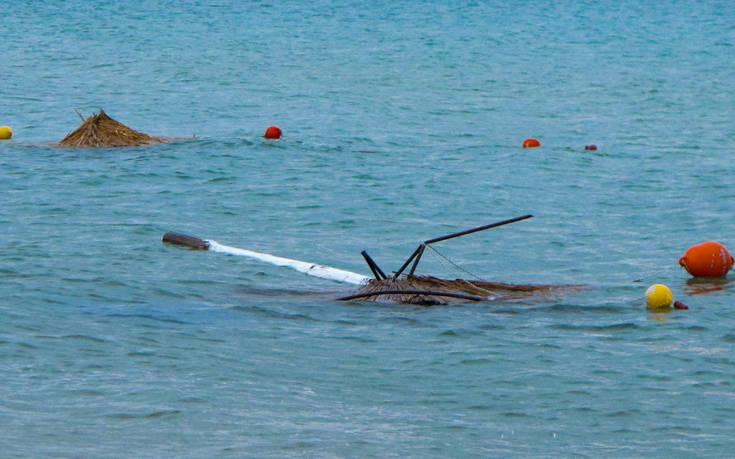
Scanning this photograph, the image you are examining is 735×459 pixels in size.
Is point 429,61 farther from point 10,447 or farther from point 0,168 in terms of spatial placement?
point 10,447

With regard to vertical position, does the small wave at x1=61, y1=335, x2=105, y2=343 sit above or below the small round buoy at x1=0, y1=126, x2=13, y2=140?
below

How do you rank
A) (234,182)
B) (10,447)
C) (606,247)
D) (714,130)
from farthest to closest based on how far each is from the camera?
(714,130), (234,182), (606,247), (10,447)

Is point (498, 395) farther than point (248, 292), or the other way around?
point (248, 292)

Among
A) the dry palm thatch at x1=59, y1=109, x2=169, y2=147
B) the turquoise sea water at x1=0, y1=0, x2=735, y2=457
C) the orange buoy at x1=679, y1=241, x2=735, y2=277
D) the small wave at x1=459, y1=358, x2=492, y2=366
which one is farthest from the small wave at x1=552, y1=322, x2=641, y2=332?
the dry palm thatch at x1=59, y1=109, x2=169, y2=147

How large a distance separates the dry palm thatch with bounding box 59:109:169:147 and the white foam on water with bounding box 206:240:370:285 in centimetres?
762

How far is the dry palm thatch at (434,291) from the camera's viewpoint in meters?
12.1

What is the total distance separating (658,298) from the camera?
40.0 ft

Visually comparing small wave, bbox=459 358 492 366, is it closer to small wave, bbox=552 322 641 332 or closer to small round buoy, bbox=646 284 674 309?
small wave, bbox=552 322 641 332

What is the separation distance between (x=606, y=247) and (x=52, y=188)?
8.56m

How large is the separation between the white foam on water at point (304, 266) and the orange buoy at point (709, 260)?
3.56 m

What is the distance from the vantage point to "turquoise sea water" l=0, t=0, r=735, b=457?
8961mm

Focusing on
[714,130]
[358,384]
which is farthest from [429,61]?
[358,384]

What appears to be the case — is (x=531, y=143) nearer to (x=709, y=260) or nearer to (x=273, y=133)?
(x=273, y=133)

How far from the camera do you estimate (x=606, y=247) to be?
1590cm
